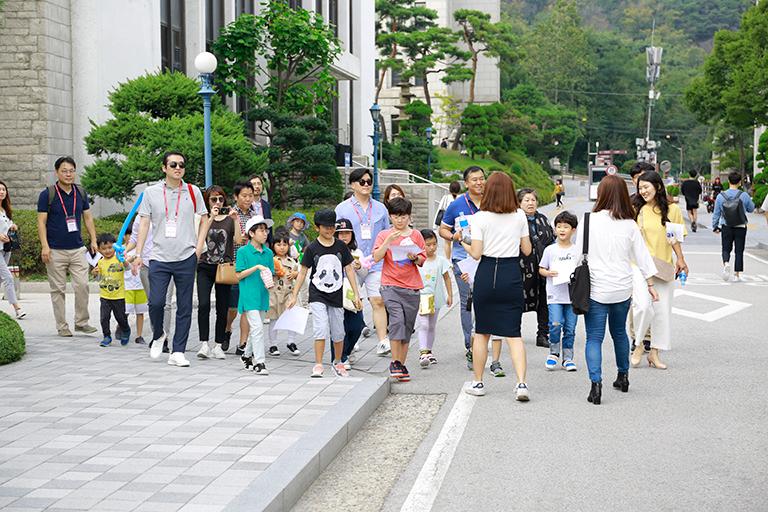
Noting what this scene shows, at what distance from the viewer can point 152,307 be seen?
390 inches

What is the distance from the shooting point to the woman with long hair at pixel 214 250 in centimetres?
1004

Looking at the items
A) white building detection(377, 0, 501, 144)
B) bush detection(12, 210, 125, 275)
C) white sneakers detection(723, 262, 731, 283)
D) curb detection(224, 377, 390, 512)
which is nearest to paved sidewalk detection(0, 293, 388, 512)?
curb detection(224, 377, 390, 512)

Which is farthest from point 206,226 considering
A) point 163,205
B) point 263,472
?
point 263,472

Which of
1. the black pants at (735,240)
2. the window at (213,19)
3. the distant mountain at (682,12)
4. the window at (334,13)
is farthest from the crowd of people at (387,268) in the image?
the distant mountain at (682,12)

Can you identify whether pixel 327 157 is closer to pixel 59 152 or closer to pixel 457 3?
pixel 59 152

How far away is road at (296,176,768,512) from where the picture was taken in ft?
18.8

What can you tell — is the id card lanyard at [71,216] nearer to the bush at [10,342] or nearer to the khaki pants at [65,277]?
the khaki pants at [65,277]

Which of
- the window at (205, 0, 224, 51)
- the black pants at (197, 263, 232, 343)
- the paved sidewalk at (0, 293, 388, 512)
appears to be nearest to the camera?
the paved sidewalk at (0, 293, 388, 512)

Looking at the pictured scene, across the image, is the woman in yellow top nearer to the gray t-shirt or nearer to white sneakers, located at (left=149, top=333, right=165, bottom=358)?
the gray t-shirt

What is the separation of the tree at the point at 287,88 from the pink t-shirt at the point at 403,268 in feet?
61.9

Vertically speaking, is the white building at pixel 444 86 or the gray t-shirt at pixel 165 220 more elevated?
the white building at pixel 444 86

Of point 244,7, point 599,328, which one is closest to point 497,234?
point 599,328

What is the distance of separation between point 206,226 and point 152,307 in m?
0.97

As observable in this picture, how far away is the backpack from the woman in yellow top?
27.8 ft
